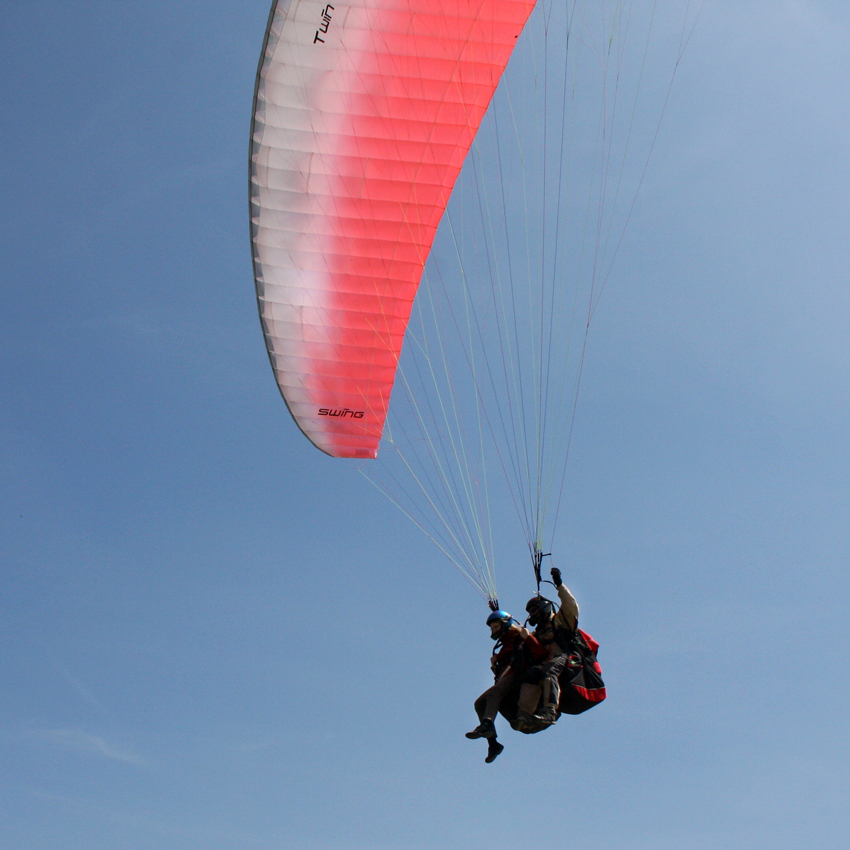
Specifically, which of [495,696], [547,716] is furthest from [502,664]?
[547,716]

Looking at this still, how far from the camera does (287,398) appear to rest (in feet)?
36.1

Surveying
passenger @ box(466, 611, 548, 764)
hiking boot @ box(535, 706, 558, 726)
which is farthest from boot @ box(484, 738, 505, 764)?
hiking boot @ box(535, 706, 558, 726)

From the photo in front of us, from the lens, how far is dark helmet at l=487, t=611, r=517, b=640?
920 cm

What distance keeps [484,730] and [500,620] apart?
3.60ft

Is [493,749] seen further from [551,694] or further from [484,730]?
[551,694]

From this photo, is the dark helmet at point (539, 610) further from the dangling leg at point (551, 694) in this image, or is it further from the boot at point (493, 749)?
the boot at point (493, 749)

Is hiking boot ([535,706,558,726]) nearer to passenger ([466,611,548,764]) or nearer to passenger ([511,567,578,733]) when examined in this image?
passenger ([511,567,578,733])

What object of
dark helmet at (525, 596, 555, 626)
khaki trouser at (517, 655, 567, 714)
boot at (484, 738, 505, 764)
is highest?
dark helmet at (525, 596, 555, 626)

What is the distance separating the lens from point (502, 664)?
30.2 feet

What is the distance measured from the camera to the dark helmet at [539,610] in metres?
9.06

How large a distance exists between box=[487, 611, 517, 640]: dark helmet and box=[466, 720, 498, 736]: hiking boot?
0.86 metres

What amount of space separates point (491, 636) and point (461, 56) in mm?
6200

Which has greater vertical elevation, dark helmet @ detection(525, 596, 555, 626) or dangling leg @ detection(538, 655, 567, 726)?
→ dark helmet @ detection(525, 596, 555, 626)

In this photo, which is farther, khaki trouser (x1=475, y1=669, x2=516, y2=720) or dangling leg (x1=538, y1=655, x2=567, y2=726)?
khaki trouser (x1=475, y1=669, x2=516, y2=720)
